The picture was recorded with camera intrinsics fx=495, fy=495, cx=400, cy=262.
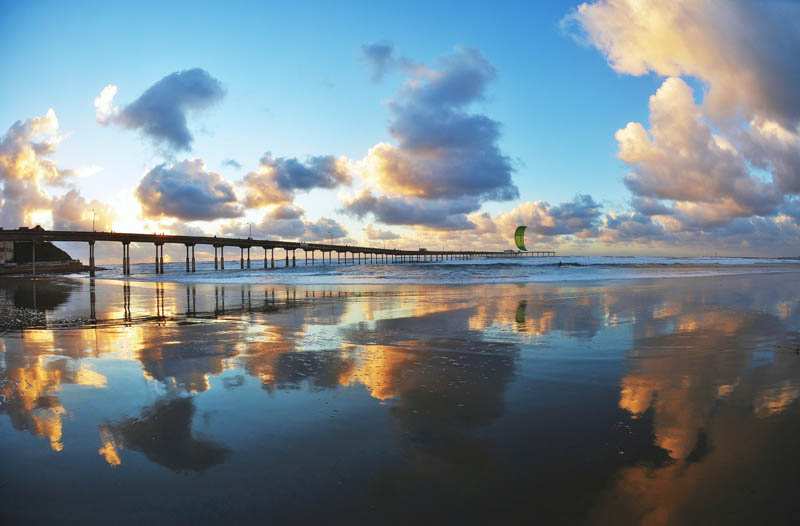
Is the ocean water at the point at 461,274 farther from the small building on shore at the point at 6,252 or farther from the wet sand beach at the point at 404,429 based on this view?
the small building on shore at the point at 6,252

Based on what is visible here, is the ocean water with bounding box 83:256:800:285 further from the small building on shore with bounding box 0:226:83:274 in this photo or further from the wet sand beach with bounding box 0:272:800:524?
the wet sand beach with bounding box 0:272:800:524

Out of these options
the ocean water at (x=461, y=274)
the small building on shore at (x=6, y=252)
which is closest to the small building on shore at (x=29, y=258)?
the small building on shore at (x=6, y=252)

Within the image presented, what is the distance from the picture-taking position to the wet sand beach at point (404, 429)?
365 centimetres

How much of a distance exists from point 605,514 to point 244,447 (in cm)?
316

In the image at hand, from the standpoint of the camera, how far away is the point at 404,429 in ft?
16.8

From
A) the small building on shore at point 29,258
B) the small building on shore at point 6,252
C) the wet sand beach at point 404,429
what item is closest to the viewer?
the wet sand beach at point 404,429

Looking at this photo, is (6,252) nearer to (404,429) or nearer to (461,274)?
(461,274)

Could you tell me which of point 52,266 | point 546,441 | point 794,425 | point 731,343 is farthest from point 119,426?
point 52,266

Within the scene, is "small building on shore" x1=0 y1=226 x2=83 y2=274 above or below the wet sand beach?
above

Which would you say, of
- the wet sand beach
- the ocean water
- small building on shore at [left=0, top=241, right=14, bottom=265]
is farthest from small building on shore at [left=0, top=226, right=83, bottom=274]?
the wet sand beach

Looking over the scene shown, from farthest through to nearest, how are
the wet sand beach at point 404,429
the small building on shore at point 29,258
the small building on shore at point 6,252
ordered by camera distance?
1. the small building on shore at point 6,252
2. the small building on shore at point 29,258
3. the wet sand beach at point 404,429

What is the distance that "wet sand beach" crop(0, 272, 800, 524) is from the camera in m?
3.65

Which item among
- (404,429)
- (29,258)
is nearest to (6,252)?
(29,258)

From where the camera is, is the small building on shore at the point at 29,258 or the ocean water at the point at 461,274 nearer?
the ocean water at the point at 461,274
